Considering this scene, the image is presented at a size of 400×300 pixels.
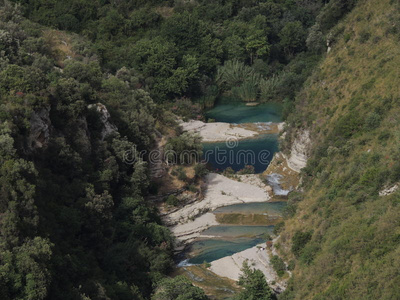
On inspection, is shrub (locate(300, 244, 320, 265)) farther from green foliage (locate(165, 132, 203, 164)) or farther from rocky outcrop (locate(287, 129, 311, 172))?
green foliage (locate(165, 132, 203, 164))

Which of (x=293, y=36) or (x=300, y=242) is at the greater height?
(x=300, y=242)

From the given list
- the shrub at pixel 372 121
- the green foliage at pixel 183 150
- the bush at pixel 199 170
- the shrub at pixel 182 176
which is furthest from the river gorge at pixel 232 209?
the shrub at pixel 372 121

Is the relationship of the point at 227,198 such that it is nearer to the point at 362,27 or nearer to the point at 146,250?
the point at 146,250

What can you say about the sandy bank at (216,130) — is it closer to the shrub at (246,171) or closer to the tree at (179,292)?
the shrub at (246,171)

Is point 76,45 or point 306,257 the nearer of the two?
point 306,257

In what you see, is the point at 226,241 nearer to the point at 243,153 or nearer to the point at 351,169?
the point at 351,169

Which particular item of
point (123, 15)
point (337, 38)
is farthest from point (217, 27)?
point (337, 38)

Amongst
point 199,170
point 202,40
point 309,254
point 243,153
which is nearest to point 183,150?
point 199,170

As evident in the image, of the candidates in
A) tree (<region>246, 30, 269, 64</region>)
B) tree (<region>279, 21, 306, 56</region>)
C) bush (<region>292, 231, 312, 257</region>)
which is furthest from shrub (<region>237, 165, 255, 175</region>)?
tree (<region>279, 21, 306, 56</region>)
